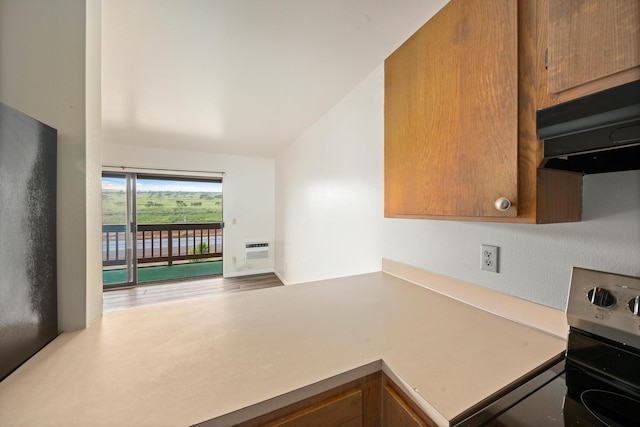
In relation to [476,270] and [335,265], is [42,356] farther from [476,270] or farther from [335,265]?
[335,265]

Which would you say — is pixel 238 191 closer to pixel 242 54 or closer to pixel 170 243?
pixel 170 243

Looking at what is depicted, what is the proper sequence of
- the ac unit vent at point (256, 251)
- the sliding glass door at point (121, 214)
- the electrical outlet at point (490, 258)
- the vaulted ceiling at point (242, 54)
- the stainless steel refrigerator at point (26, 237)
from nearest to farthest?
the stainless steel refrigerator at point (26, 237)
the electrical outlet at point (490, 258)
the vaulted ceiling at point (242, 54)
the sliding glass door at point (121, 214)
the ac unit vent at point (256, 251)

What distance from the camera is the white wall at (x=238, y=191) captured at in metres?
3.92

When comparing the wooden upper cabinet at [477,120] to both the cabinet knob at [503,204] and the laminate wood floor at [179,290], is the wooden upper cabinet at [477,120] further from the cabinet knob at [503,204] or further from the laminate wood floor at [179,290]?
the laminate wood floor at [179,290]

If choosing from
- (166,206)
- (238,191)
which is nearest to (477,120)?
(238,191)

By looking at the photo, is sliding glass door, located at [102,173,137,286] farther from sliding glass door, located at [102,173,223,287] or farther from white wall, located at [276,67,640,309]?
white wall, located at [276,67,640,309]

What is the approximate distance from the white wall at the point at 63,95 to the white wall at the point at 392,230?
4.74 ft

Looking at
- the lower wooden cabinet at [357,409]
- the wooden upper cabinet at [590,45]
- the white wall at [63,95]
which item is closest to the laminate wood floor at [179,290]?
the white wall at [63,95]

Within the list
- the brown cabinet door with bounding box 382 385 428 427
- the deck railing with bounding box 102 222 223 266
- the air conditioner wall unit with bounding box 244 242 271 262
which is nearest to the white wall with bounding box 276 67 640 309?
the brown cabinet door with bounding box 382 385 428 427

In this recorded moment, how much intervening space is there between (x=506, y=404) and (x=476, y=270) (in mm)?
598

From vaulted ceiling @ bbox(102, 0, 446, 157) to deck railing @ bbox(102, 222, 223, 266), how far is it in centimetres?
292

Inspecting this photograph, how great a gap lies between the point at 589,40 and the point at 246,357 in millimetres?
1078

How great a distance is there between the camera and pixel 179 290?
3.70m

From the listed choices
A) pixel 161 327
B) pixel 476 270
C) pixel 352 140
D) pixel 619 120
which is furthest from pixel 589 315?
pixel 352 140
